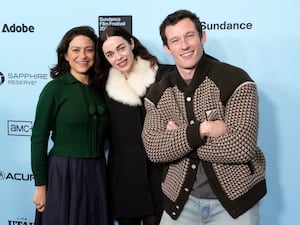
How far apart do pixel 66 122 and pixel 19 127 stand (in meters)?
0.73

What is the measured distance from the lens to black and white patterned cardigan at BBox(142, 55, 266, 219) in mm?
1388

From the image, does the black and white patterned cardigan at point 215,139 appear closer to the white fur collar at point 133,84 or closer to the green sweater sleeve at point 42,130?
the white fur collar at point 133,84

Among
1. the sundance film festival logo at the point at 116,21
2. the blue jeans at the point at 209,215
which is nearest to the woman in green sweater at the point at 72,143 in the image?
the sundance film festival logo at the point at 116,21

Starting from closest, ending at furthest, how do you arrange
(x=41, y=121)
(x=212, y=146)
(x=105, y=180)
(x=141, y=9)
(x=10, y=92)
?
1. (x=212, y=146)
2. (x=41, y=121)
3. (x=105, y=180)
4. (x=141, y=9)
5. (x=10, y=92)

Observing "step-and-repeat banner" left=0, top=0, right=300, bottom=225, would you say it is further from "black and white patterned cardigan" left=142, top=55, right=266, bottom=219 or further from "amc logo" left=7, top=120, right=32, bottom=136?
"black and white patterned cardigan" left=142, top=55, right=266, bottom=219

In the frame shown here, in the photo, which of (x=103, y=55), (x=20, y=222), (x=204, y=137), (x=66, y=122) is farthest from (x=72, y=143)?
(x=20, y=222)

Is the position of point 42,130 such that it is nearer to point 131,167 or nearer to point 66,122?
point 66,122

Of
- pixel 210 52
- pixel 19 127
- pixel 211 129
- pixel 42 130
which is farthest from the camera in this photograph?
pixel 19 127

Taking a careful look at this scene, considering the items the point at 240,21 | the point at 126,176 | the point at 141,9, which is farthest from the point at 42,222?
the point at 240,21

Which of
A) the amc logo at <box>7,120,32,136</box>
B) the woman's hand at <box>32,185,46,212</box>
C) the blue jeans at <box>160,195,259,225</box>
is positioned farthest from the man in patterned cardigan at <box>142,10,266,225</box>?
the amc logo at <box>7,120,32,136</box>

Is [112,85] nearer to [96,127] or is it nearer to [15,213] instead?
[96,127]

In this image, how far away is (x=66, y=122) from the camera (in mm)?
1803

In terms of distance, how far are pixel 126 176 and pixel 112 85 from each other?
15.2 inches

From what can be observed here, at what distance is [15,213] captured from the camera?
2.52 meters
